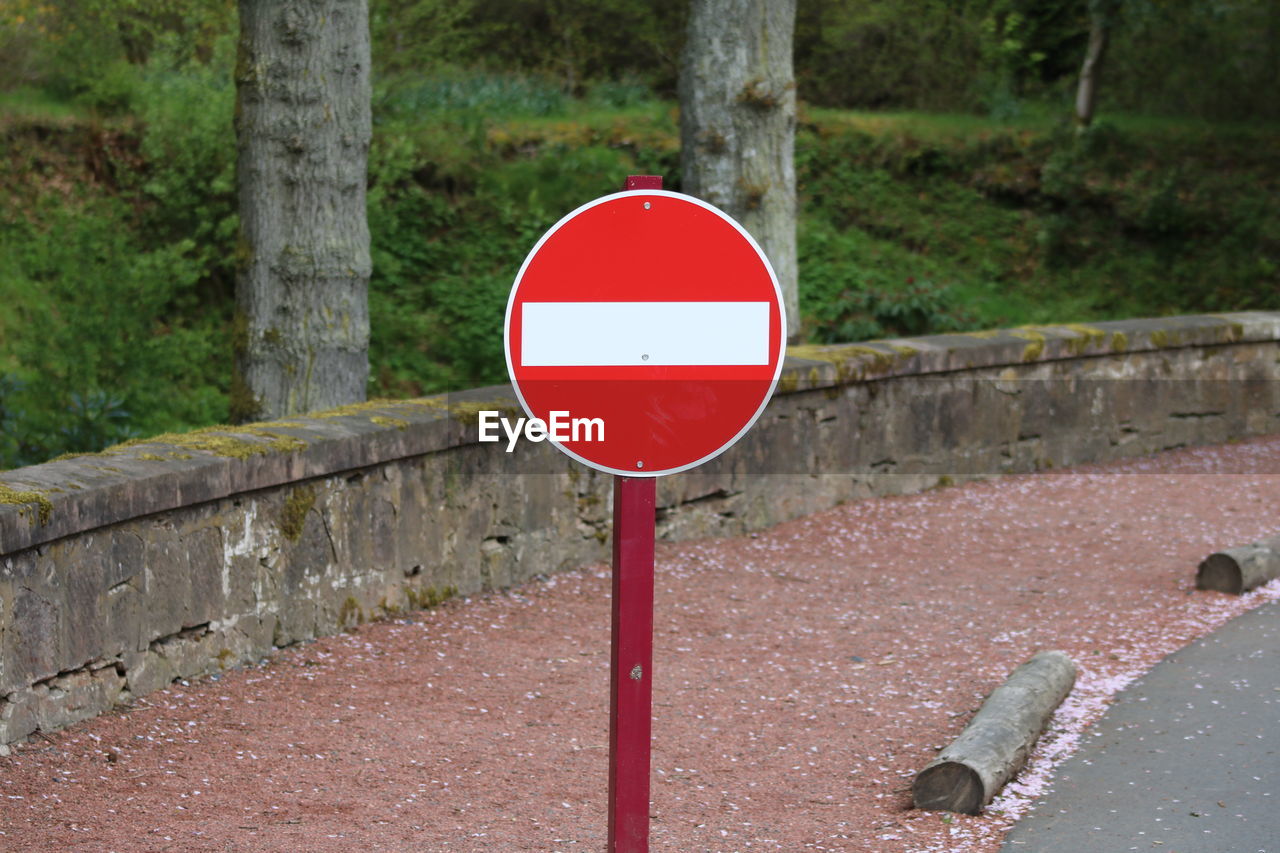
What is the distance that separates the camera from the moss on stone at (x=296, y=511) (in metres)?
5.19

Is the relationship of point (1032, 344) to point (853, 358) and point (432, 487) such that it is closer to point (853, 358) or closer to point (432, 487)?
point (853, 358)

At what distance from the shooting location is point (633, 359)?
2840 mm

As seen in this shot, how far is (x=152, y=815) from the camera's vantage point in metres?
3.76

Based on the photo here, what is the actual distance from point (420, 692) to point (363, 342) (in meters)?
2.38

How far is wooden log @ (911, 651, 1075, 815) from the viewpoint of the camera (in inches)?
153

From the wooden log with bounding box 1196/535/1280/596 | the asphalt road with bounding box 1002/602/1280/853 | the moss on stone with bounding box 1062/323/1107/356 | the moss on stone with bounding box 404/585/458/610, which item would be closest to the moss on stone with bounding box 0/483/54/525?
the moss on stone with bounding box 404/585/458/610

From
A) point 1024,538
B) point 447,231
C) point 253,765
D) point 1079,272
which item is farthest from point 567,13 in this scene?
point 253,765

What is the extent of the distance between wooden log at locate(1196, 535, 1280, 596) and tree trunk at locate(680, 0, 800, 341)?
346cm

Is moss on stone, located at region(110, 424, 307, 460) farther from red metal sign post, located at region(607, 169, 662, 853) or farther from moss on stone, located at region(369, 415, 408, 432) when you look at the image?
red metal sign post, located at region(607, 169, 662, 853)

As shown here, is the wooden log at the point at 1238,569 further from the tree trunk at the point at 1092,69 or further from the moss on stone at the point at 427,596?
the tree trunk at the point at 1092,69

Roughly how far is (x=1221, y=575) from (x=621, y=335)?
4.57m

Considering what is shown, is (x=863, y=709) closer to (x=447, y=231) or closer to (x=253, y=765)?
(x=253, y=765)

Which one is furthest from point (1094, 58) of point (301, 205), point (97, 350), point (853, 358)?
point (301, 205)

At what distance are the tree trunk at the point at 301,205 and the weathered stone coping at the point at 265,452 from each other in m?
0.74
